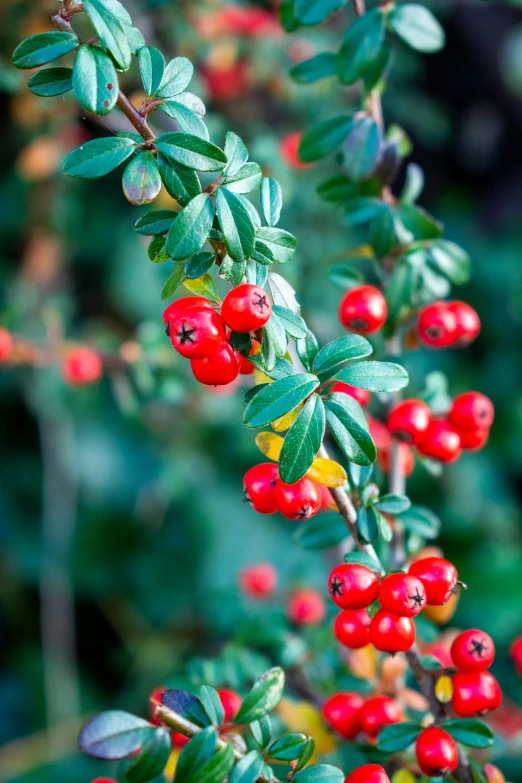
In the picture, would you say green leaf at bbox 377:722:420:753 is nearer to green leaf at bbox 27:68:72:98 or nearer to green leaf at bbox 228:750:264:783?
green leaf at bbox 228:750:264:783

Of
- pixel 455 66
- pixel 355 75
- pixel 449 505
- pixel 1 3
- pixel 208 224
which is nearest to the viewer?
pixel 208 224

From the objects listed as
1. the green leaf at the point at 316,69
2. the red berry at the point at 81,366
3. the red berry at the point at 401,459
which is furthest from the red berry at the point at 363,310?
the red berry at the point at 81,366

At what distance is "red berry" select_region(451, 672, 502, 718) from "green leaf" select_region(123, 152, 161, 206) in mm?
638

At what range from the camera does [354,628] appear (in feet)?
2.62

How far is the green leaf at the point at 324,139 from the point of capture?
3.43 ft

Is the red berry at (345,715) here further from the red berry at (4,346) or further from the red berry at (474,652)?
the red berry at (4,346)

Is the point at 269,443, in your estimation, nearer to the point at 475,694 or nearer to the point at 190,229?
the point at 190,229

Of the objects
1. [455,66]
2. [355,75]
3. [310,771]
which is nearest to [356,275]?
[355,75]

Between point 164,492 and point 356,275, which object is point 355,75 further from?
point 164,492

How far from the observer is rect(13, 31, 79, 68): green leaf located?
0.66 metres

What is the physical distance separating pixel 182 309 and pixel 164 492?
5.23 ft

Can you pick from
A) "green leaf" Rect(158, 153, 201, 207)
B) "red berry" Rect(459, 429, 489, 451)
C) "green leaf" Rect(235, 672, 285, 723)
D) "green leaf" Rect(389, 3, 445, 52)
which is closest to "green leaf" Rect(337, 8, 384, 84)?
"green leaf" Rect(389, 3, 445, 52)

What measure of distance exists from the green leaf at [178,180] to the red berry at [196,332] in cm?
12

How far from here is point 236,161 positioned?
714mm
